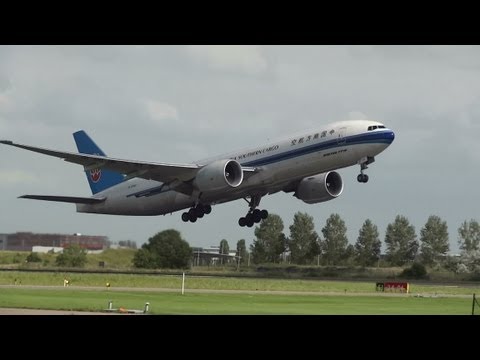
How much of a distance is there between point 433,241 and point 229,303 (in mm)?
58084

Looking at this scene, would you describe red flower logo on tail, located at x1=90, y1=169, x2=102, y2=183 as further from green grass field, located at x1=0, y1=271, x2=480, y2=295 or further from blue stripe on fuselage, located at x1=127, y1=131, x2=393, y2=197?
blue stripe on fuselage, located at x1=127, y1=131, x2=393, y2=197

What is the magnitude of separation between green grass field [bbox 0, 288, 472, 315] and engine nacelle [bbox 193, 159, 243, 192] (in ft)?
40.1

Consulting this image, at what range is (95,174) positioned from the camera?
6681cm

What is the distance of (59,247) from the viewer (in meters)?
86.1

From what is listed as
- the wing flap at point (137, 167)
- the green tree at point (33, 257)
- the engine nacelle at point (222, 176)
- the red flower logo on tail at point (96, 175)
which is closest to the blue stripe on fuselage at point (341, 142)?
the engine nacelle at point (222, 176)

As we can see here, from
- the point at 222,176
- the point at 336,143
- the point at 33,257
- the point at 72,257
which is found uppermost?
the point at 336,143

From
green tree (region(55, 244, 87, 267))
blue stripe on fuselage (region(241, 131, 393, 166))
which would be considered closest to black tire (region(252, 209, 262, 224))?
blue stripe on fuselage (region(241, 131, 393, 166))

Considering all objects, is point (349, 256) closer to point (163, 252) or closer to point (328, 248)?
point (328, 248)

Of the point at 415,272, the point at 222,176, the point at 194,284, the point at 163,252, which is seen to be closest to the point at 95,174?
the point at 163,252

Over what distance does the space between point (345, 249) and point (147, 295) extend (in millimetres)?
45273
